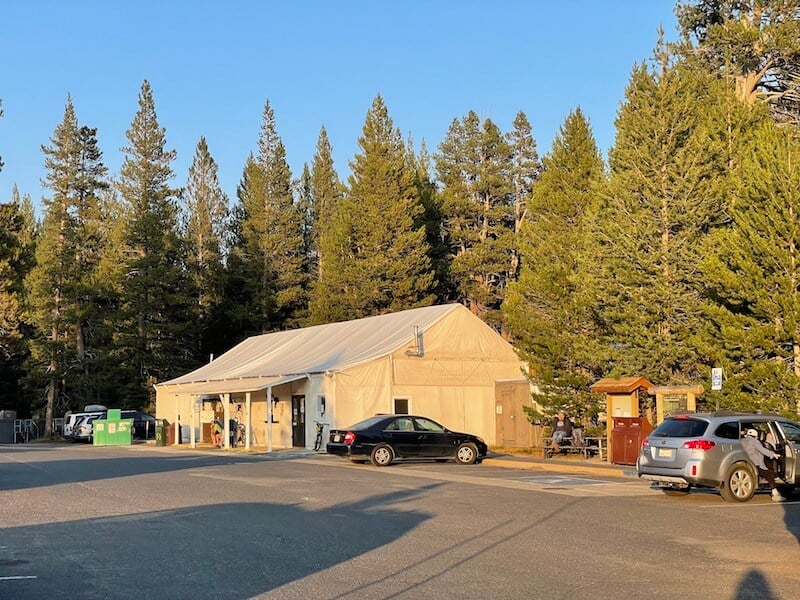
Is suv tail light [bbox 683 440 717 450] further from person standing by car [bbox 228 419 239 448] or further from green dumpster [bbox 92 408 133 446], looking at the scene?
green dumpster [bbox 92 408 133 446]

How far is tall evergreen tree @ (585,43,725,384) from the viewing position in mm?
29250

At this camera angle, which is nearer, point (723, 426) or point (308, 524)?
point (308, 524)

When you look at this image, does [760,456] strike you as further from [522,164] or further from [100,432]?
[522,164]

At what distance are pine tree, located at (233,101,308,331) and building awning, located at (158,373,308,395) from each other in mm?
22719

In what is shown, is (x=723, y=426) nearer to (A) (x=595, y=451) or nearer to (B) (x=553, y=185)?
(A) (x=595, y=451)

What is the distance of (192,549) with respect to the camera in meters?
11.3

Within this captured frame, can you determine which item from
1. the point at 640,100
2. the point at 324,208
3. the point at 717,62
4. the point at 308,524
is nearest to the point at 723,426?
the point at 308,524

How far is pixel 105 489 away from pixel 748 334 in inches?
647

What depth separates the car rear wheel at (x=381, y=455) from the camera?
27.2 metres

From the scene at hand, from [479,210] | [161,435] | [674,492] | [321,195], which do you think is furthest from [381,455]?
[321,195]

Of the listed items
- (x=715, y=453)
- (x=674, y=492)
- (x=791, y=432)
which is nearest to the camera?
(x=715, y=453)

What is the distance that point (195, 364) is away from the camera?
72562 millimetres

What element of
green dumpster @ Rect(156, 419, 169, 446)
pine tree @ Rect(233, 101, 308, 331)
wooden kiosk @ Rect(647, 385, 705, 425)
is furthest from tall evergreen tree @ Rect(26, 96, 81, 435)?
wooden kiosk @ Rect(647, 385, 705, 425)

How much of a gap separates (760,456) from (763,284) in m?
9.36
